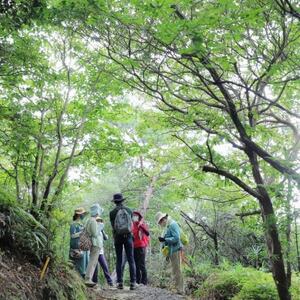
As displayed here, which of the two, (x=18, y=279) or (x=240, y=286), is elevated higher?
(x=18, y=279)

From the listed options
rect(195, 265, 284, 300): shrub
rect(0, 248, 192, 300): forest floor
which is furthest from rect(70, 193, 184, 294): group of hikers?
rect(0, 248, 192, 300): forest floor

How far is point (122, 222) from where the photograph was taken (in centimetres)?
754

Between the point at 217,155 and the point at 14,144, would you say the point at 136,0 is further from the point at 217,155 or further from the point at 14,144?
the point at 14,144

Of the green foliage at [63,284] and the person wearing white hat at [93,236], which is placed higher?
the person wearing white hat at [93,236]

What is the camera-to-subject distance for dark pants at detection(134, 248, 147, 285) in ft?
28.0

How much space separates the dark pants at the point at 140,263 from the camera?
854cm

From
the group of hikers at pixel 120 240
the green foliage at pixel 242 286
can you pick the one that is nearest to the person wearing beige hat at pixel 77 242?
the group of hikers at pixel 120 240

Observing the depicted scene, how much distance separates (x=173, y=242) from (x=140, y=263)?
1.22m

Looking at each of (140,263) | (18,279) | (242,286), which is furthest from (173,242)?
(18,279)

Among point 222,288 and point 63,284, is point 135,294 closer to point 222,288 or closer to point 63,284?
point 63,284

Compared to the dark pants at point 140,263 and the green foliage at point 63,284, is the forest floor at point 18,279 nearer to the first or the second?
the green foliage at point 63,284

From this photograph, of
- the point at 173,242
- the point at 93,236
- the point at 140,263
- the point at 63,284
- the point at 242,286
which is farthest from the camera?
the point at 242,286

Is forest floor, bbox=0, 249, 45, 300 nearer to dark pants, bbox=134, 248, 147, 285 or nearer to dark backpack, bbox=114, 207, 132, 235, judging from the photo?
dark backpack, bbox=114, 207, 132, 235

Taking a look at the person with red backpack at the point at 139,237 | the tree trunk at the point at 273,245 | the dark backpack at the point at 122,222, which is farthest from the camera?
the person with red backpack at the point at 139,237
